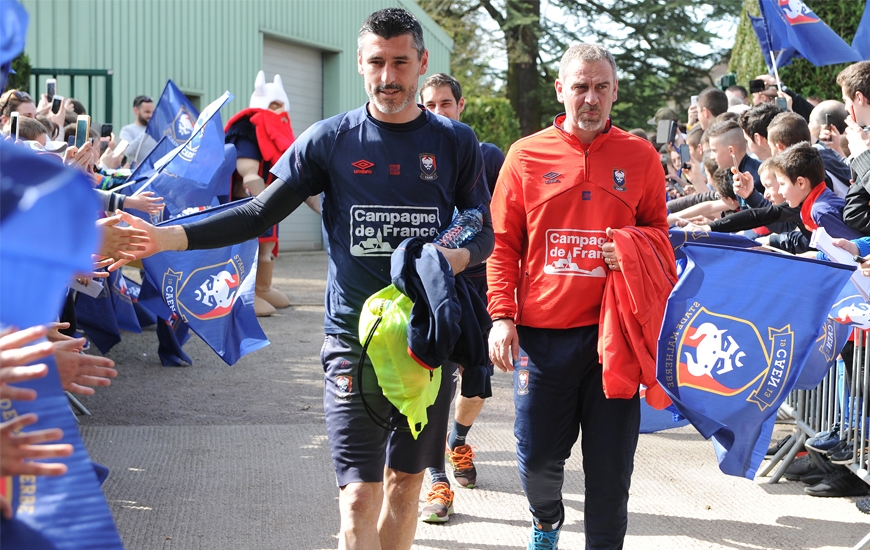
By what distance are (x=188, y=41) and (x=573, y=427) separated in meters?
14.3

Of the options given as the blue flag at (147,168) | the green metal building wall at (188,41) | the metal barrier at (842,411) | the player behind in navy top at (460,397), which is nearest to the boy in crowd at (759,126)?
the metal barrier at (842,411)

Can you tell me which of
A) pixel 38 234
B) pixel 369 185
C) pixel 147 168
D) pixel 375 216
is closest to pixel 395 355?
pixel 375 216

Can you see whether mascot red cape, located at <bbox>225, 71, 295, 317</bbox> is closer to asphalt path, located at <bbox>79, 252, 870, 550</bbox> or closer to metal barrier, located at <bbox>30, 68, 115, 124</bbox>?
asphalt path, located at <bbox>79, 252, 870, 550</bbox>

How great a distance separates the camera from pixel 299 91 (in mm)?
19719

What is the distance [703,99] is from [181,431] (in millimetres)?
5802

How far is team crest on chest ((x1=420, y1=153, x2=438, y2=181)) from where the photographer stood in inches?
143

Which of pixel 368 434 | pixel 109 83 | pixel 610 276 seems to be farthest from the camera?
pixel 109 83

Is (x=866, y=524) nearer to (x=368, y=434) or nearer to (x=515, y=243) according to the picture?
(x=515, y=243)

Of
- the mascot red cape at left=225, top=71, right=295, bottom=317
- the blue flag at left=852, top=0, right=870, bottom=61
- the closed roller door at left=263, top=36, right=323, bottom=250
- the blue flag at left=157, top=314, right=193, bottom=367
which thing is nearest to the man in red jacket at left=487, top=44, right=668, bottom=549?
the blue flag at left=852, top=0, right=870, bottom=61

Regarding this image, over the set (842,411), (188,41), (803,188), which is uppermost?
(188,41)

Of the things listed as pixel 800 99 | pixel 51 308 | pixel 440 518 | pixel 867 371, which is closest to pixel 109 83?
pixel 800 99

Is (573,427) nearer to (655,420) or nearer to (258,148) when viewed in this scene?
(655,420)

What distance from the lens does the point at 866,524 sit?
16.4 feet

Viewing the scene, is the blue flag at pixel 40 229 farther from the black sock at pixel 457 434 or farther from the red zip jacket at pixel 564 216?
the black sock at pixel 457 434
